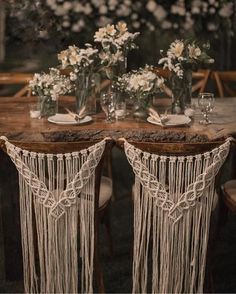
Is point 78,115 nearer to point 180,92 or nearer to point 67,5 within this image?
point 180,92

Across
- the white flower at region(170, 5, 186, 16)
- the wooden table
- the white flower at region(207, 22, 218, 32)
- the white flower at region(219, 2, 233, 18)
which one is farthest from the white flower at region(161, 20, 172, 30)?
the wooden table

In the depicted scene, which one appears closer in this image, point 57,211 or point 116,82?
point 57,211

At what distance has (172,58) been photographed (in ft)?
7.67

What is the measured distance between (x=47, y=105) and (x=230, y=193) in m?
0.93

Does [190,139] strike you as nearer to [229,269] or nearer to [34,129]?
[34,129]

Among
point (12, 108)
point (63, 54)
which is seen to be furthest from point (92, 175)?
point (12, 108)

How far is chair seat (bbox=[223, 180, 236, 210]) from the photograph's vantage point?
7.48ft

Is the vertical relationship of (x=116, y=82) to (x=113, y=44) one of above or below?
below

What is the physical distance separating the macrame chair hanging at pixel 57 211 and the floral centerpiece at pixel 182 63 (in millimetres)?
611

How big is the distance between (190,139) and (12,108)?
1.01 meters

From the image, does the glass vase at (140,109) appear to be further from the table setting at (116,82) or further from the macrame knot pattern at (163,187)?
the macrame knot pattern at (163,187)

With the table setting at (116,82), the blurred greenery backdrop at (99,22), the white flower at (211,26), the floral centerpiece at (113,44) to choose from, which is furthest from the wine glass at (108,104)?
Answer: the white flower at (211,26)

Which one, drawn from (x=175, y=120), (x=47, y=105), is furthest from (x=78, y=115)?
(x=175, y=120)

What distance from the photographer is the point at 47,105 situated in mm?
2414
